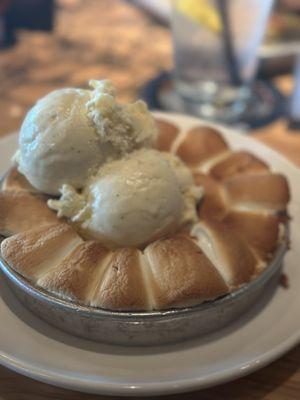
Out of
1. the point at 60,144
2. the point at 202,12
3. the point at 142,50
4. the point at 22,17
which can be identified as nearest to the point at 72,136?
the point at 60,144

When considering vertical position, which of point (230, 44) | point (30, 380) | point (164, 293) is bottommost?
point (30, 380)

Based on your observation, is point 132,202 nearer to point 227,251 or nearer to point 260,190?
point 227,251

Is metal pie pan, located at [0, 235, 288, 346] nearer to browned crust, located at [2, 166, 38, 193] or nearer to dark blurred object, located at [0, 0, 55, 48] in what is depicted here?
browned crust, located at [2, 166, 38, 193]

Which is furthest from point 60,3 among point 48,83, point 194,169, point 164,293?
point 164,293

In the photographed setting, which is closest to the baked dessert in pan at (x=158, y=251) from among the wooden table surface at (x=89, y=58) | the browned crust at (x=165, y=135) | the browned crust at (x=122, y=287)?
the browned crust at (x=122, y=287)

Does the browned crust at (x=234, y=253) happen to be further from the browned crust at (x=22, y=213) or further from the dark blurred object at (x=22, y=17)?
the dark blurred object at (x=22, y=17)

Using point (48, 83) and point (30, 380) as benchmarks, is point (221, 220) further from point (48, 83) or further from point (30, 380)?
point (48, 83)
